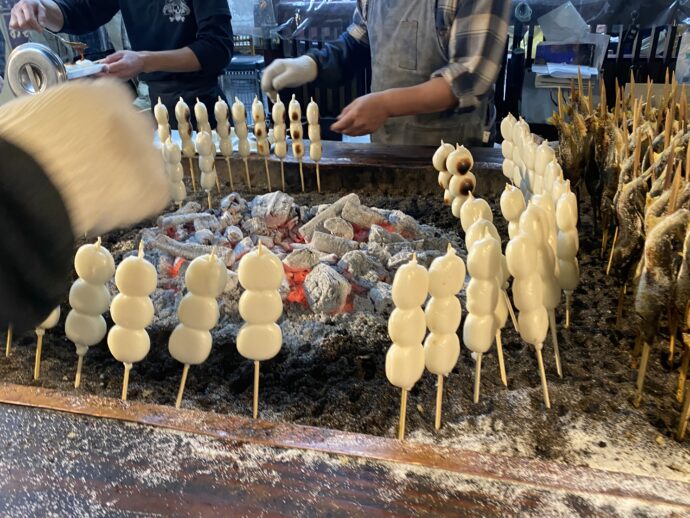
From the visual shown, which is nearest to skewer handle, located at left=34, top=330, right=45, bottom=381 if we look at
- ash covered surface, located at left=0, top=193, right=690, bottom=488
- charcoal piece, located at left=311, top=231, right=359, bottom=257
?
ash covered surface, located at left=0, top=193, right=690, bottom=488

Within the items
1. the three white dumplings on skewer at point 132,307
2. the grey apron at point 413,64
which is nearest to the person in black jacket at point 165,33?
the grey apron at point 413,64

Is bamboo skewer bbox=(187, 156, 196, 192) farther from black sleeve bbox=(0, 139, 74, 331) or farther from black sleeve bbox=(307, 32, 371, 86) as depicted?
black sleeve bbox=(0, 139, 74, 331)

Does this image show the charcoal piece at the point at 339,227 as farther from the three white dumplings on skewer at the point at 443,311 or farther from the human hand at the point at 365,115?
the three white dumplings on skewer at the point at 443,311

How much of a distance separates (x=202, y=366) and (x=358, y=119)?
6.20ft

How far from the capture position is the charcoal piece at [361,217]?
9.75 feet

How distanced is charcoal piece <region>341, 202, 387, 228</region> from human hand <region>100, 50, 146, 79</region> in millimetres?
1874

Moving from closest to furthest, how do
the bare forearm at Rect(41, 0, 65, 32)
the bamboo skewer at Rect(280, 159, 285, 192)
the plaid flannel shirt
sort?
the plaid flannel shirt < the bamboo skewer at Rect(280, 159, 285, 192) < the bare forearm at Rect(41, 0, 65, 32)

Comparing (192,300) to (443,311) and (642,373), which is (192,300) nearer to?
(443,311)

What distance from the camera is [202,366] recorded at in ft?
6.46

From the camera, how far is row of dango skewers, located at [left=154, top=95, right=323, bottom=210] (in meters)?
3.23

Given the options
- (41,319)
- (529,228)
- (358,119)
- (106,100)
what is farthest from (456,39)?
(41,319)

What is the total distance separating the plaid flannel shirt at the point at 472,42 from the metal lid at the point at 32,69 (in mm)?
2006

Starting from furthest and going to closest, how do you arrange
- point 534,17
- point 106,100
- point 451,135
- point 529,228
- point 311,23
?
point 311,23, point 534,17, point 451,135, point 529,228, point 106,100

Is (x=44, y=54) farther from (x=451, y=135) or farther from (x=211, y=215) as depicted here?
(x=451, y=135)
